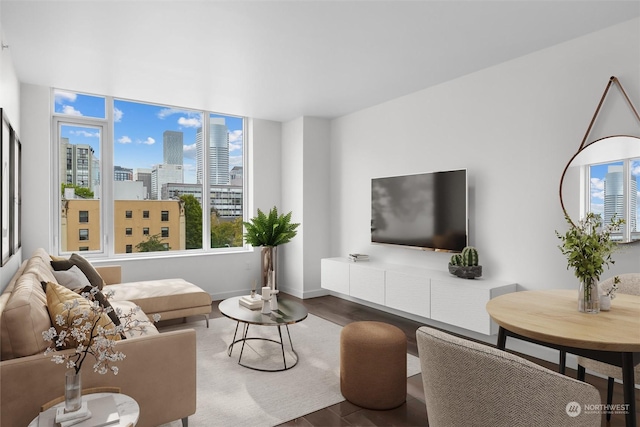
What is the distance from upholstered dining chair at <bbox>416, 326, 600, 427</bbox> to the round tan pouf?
1226 mm

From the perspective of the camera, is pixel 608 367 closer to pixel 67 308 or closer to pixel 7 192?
pixel 67 308

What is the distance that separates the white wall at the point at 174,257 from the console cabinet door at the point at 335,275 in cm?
104

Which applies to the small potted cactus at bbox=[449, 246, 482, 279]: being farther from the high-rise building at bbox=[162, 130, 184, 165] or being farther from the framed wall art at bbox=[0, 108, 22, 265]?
the high-rise building at bbox=[162, 130, 184, 165]

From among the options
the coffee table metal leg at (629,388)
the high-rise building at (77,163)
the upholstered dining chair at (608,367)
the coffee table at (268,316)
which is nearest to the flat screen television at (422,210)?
the upholstered dining chair at (608,367)

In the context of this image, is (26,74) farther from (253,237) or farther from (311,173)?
(311,173)

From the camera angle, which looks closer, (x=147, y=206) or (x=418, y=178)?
(x=418, y=178)

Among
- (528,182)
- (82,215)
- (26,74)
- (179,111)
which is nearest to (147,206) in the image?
(82,215)

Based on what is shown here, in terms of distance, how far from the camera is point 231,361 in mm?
3182

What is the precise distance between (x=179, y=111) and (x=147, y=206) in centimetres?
137

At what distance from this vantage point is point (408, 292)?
3.88 metres

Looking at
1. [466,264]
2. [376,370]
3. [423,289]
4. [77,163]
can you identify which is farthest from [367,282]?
[77,163]

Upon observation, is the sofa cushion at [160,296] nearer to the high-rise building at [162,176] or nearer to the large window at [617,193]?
the high-rise building at [162,176]

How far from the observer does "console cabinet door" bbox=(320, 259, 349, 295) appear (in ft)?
15.6

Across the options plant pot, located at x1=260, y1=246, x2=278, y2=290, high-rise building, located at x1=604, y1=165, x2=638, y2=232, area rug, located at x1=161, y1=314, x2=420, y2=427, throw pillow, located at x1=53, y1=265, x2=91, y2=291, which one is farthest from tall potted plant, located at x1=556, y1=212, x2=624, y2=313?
plant pot, located at x1=260, y1=246, x2=278, y2=290
